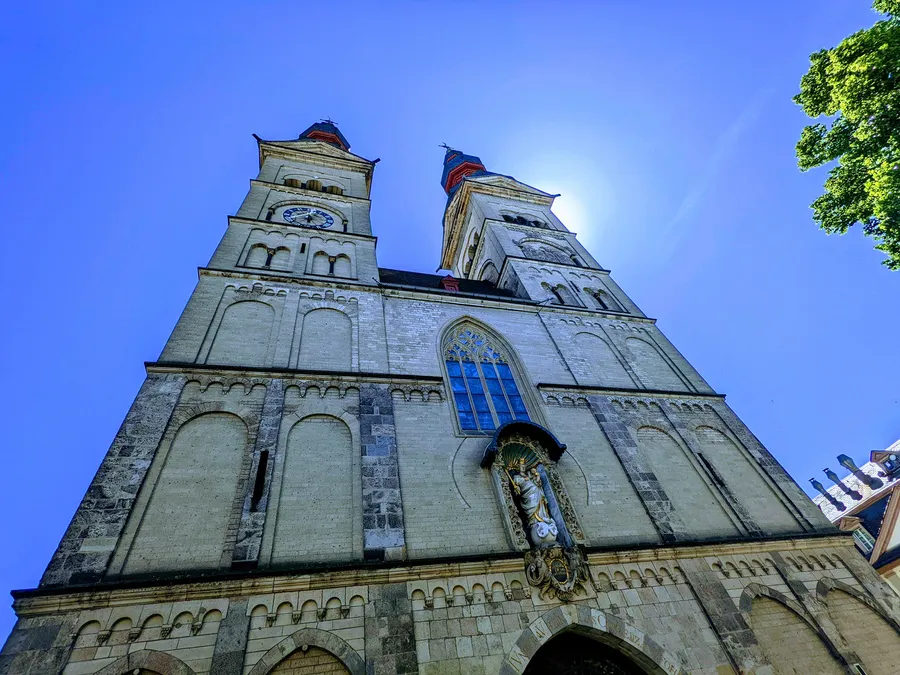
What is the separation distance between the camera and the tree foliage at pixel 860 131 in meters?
8.52

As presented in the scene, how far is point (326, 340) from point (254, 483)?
439 centimetres

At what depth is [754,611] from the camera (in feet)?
27.3

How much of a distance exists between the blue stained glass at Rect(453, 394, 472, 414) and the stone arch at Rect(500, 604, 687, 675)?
15.4ft

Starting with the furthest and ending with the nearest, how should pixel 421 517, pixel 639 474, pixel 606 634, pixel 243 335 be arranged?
1. pixel 243 335
2. pixel 639 474
3. pixel 421 517
4. pixel 606 634

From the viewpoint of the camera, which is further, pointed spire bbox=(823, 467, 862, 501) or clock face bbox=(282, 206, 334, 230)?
pointed spire bbox=(823, 467, 862, 501)

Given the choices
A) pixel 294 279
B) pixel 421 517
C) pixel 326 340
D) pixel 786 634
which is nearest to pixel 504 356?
pixel 326 340

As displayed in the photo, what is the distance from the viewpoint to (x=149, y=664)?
17.9ft

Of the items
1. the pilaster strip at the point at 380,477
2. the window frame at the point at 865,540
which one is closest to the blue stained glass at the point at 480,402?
the pilaster strip at the point at 380,477

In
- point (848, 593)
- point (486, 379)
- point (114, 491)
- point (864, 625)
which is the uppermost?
point (486, 379)

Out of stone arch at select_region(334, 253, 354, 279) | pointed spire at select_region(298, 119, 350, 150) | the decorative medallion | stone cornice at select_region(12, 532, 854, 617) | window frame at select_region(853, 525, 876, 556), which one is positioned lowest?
the decorative medallion

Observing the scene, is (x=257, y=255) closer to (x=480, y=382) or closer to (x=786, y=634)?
(x=480, y=382)

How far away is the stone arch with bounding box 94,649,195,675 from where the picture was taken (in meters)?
5.37

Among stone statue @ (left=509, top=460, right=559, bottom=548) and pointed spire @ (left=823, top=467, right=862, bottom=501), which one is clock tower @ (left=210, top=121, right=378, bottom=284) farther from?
pointed spire @ (left=823, top=467, right=862, bottom=501)

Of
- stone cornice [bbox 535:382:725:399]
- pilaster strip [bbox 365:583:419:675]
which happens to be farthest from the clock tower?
pilaster strip [bbox 365:583:419:675]
